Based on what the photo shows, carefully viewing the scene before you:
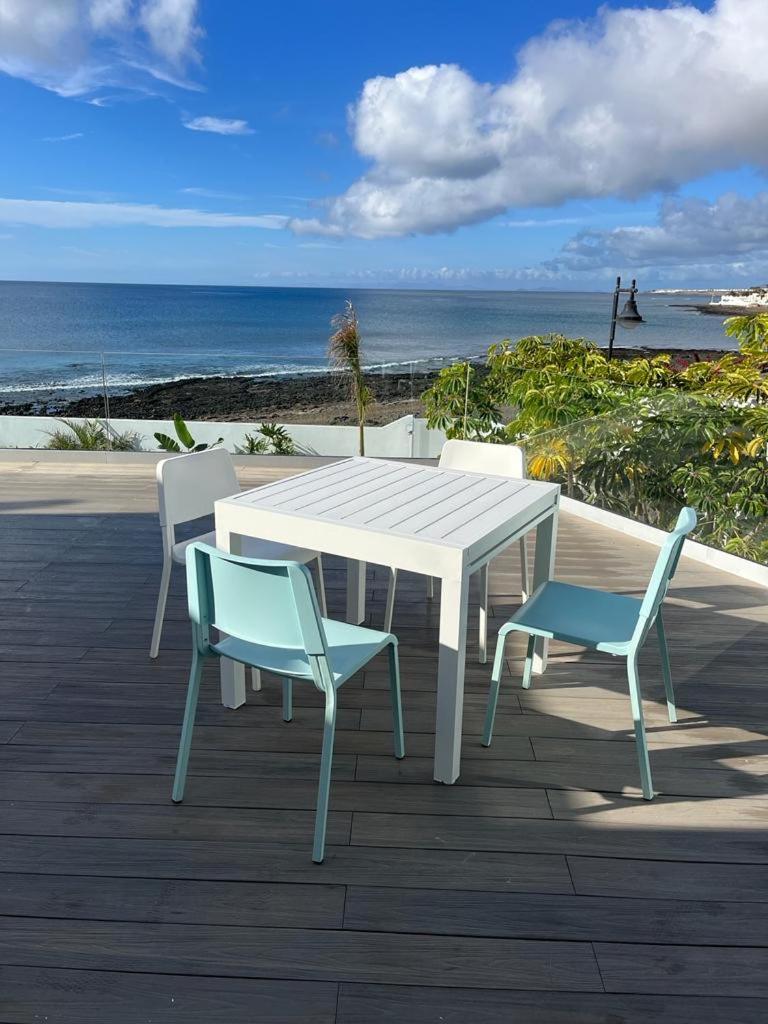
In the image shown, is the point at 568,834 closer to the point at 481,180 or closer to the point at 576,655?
the point at 576,655

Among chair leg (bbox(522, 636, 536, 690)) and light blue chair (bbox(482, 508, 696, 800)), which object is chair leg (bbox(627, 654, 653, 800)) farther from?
chair leg (bbox(522, 636, 536, 690))

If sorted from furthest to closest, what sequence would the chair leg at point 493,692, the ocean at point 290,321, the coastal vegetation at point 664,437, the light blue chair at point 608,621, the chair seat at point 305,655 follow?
the ocean at point 290,321 → the coastal vegetation at point 664,437 → the chair leg at point 493,692 → the light blue chair at point 608,621 → the chair seat at point 305,655

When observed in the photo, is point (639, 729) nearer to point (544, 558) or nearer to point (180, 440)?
point (544, 558)

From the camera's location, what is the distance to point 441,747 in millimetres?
2096

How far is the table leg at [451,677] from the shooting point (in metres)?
2.01

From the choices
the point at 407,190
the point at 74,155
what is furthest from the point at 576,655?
the point at 407,190

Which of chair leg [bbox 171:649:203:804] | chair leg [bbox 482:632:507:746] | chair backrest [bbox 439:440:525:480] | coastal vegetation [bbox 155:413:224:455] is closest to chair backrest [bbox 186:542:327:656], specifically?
chair leg [bbox 171:649:203:804]

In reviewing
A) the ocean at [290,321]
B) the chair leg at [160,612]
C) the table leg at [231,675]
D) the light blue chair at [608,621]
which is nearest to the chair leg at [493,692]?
the light blue chair at [608,621]

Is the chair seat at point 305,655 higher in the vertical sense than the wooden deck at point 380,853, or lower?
higher

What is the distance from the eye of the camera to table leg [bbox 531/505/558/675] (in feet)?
9.05

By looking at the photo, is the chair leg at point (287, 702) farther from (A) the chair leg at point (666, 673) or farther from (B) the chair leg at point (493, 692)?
(A) the chair leg at point (666, 673)

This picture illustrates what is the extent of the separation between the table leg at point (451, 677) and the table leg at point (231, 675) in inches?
28.6

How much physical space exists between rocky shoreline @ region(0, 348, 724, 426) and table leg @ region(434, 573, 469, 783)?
476 cm

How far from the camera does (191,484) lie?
2.94 meters
